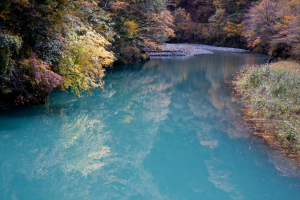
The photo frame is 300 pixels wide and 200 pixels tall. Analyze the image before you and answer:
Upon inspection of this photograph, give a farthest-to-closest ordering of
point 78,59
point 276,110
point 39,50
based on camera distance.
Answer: point 78,59, point 39,50, point 276,110

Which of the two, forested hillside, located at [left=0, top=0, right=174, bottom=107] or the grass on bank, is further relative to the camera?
forested hillside, located at [left=0, top=0, right=174, bottom=107]

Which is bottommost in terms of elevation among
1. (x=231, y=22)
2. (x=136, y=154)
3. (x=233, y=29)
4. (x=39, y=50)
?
(x=136, y=154)

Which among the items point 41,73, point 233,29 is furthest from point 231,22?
point 41,73

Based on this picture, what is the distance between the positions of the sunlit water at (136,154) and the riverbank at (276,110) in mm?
465

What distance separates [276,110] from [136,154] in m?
5.17

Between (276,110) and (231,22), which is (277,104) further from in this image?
(231,22)

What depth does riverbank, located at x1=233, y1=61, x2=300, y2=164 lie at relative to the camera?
6578 millimetres

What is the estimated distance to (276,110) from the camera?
8477mm

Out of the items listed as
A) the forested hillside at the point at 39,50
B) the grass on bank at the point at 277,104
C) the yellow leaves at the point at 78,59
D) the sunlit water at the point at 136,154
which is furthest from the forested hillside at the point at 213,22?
the forested hillside at the point at 39,50

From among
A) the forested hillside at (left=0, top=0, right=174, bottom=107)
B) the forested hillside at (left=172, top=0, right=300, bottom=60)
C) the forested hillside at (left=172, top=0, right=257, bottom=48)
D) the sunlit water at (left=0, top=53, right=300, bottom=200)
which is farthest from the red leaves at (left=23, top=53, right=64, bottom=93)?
the forested hillside at (left=172, top=0, right=257, bottom=48)

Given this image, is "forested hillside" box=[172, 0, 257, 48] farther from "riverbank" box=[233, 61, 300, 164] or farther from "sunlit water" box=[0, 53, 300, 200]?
"sunlit water" box=[0, 53, 300, 200]

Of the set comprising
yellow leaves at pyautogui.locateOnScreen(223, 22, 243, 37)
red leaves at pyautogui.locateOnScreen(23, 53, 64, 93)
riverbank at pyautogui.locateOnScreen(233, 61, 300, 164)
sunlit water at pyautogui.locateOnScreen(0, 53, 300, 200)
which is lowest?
sunlit water at pyautogui.locateOnScreen(0, 53, 300, 200)

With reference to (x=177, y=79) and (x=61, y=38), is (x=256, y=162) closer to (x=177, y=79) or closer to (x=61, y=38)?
(x=61, y=38)

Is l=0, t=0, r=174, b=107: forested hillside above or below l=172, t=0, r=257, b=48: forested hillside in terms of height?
below
